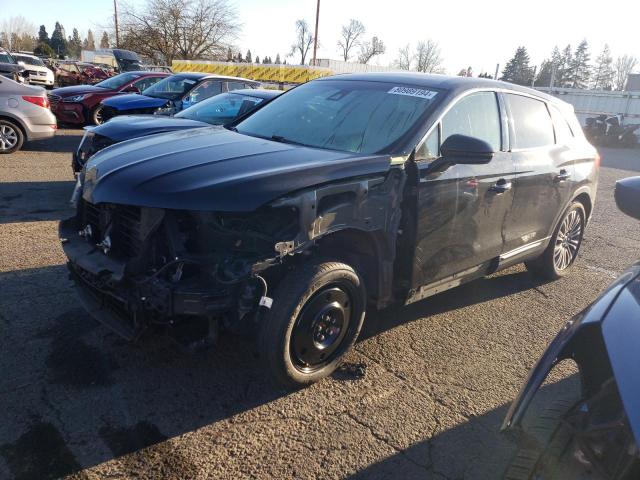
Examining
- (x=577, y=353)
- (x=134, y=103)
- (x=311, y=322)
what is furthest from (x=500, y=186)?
(x=134, y=103)

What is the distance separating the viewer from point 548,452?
64.0 inches

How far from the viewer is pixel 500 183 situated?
394 centimetres

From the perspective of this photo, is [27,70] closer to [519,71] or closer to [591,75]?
[519,71]

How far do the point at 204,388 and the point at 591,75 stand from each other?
264 feet

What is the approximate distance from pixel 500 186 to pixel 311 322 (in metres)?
1.91

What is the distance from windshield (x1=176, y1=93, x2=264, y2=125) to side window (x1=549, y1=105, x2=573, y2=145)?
4.28m

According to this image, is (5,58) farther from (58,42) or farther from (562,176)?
(58,42)

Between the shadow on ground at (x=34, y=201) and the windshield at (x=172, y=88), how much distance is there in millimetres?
3288

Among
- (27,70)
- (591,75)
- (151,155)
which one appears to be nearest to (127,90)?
(151,155)

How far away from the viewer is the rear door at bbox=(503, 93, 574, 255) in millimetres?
4234

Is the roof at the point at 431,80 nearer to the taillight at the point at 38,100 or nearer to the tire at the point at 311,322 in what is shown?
the tire at the point at 311,322

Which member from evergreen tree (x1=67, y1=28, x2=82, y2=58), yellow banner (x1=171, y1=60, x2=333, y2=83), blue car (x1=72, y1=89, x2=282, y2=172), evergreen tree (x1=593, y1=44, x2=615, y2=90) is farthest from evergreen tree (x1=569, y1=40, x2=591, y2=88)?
evergreen tree (x1=67, y1=28, x2=82, y2=58)

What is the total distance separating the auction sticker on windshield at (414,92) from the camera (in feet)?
12.0

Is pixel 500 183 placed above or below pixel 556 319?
above
